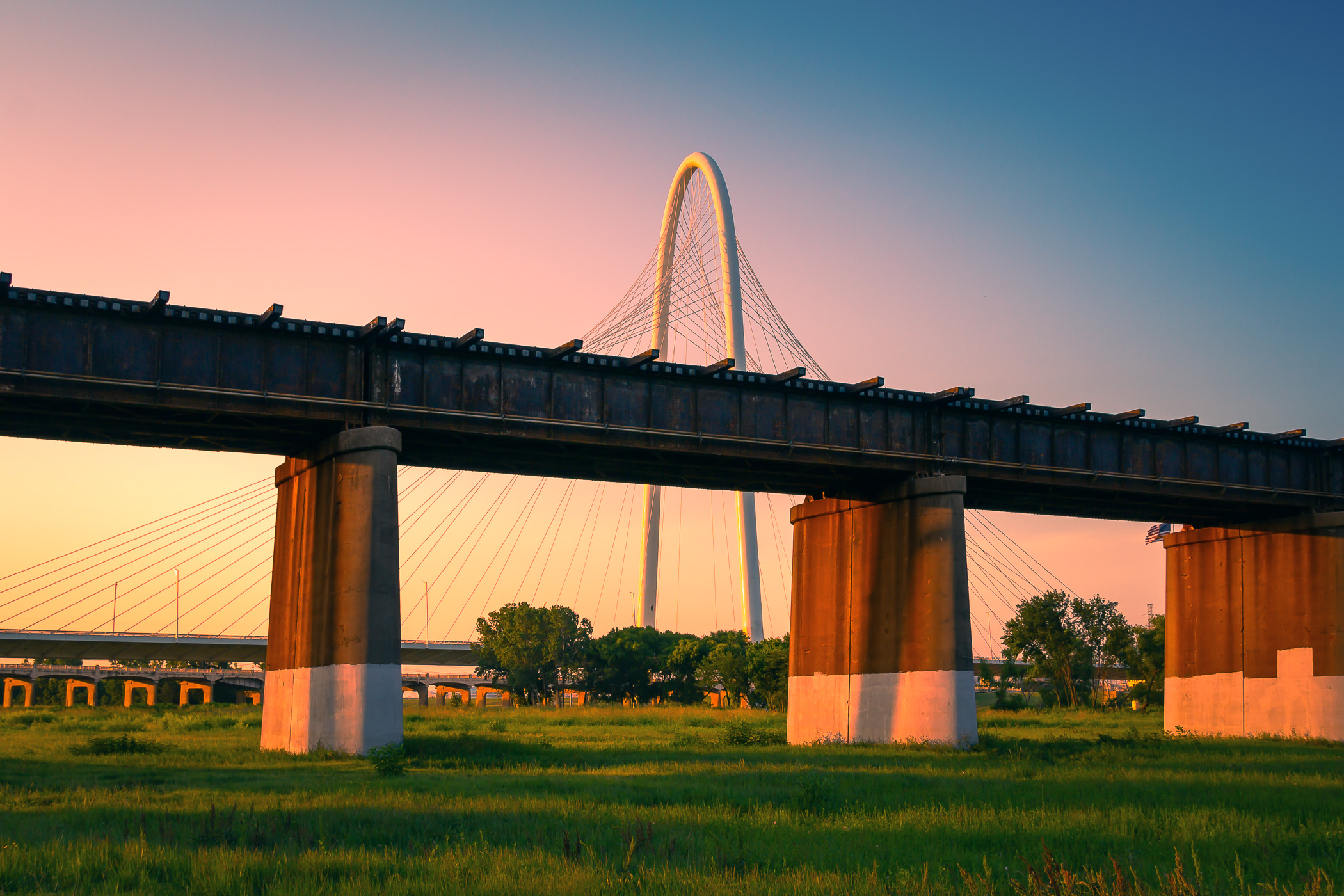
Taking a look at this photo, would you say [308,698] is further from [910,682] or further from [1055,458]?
[1055,458]

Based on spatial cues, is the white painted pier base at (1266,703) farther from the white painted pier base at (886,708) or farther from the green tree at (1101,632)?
the green tree at (1101,632)

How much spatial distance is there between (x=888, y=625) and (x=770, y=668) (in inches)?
2135

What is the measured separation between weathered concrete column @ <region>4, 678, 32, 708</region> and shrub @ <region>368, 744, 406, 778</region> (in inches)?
6005

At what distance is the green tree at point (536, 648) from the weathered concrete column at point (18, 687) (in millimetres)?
80329

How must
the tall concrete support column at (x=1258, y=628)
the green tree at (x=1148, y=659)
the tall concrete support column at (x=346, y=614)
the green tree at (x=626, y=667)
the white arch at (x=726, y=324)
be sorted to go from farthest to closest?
the green tree at (x=626, y=667), the green tree at (x=1148, y=659), the white arch at (x=726, y=324), the tall concrete support column at (x=1258, y=628), the tall concrete support column at (x=346, y=614)

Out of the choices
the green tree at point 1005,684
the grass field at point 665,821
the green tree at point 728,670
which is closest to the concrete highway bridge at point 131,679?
the green tree at point 728,670

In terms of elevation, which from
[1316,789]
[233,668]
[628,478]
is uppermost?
[628,478]

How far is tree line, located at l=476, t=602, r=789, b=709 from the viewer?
11806cm

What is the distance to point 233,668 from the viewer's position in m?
188

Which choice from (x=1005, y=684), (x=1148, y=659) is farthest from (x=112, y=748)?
(x=1148, y=659)

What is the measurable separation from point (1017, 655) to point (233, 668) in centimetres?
13250

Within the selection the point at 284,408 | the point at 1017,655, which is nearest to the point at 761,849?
the point at 284,408

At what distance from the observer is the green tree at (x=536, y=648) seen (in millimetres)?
121438

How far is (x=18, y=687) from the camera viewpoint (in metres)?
184
